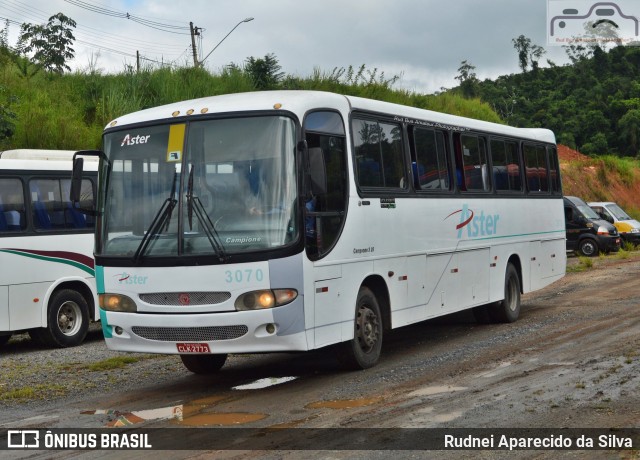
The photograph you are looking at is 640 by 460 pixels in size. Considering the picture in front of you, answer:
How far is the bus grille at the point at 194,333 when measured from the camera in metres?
10.0

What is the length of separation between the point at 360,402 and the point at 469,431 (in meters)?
1.74

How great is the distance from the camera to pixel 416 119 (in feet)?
44.5

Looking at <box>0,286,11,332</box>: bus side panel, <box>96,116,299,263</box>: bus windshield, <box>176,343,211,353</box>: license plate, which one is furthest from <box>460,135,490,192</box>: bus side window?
Result: <box>0,286,11,332</box>: bus side panel

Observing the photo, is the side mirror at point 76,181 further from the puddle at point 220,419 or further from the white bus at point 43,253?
the white bus at point 43,253

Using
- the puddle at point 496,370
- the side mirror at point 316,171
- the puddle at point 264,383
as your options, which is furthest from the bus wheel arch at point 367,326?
the side mirror at point 316,171

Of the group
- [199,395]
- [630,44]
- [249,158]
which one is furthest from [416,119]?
[630,44]

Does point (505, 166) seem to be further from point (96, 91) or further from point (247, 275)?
point (96, 91)

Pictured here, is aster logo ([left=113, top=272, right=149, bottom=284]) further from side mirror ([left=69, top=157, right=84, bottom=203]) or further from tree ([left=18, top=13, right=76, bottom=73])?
tree ([left=18, top=13, right=76, bottom=73])

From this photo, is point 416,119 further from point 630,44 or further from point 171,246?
point 630,44

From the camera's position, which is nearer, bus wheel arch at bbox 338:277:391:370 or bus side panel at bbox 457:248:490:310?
bus wheel arch at bbox 338:277:391:370

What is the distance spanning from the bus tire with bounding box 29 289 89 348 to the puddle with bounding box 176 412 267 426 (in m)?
7.18

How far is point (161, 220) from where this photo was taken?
10.3m

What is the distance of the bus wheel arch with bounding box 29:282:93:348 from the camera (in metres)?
15.8

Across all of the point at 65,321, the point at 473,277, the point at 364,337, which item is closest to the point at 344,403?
the point at 364,337
